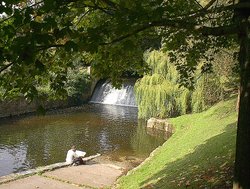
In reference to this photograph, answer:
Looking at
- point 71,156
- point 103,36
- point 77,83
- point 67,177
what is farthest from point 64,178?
point 77,83

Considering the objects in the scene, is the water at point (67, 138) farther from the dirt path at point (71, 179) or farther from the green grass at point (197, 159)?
the dirt path at point (71, 179)

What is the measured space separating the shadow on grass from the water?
21.2ft

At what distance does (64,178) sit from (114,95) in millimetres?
24754

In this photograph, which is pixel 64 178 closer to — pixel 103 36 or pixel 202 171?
pixel 202 171

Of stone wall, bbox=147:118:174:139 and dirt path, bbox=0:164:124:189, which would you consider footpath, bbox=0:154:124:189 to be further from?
stone wall, bbox=147:118:174:139

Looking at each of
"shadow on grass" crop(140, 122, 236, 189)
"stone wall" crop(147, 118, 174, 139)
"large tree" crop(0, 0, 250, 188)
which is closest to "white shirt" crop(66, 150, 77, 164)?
"shadow on grass" crop(140, 122, 236, 189)

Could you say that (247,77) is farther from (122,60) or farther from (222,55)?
(222,55)

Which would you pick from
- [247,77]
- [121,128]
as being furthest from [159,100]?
[247,77]

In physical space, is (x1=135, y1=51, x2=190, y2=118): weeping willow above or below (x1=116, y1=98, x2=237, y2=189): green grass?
above

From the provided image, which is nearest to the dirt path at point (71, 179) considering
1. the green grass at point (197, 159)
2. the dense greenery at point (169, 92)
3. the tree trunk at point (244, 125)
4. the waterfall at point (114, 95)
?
the green grass at point (197, 159)

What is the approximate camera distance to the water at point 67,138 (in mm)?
19106

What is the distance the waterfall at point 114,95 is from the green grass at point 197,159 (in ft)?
47.5

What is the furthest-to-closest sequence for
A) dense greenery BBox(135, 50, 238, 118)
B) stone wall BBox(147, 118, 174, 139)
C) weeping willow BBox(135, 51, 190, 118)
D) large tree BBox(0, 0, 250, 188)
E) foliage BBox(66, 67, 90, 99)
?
foliage BBox(66, 67, 90, 99) → weeping willow BBox(135, 51, 190, 118) → stone wall BBox(147, 118, 174, 139) → dense greenery BBox(135, 50, 238, 118) → large tree BBox(0, 0, 250, 188)

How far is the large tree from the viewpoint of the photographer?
13.3 feet
